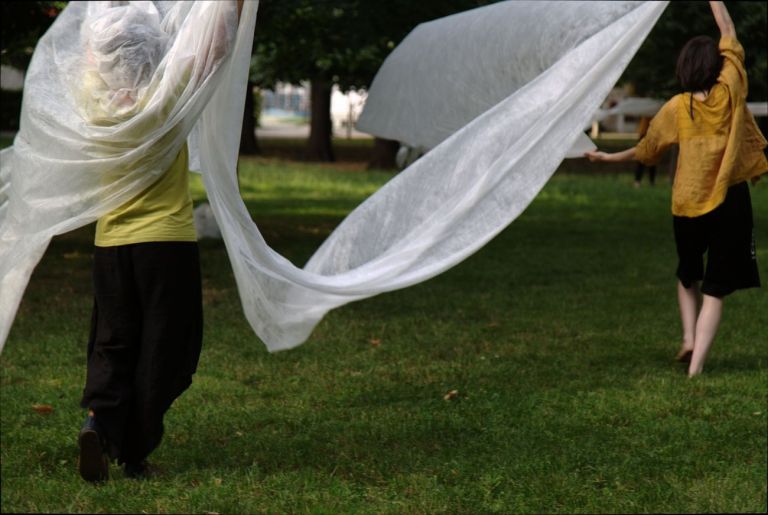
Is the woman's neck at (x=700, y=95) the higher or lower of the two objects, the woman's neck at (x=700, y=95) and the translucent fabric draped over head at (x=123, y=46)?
the lower

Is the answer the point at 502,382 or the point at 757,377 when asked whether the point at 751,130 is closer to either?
the point at 757,377

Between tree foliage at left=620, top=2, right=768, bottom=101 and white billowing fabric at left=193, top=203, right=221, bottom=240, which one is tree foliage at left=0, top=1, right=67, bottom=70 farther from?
tree foliage at left=620, top=2, right=768, bottom=101

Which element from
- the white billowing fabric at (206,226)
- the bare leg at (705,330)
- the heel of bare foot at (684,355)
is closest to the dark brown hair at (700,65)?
the bare leg at (705,330)

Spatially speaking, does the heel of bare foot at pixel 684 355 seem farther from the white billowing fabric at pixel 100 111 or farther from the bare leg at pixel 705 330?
the white billowing fabric at pixel 100 111

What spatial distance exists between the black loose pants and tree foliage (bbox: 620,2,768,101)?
50.0ft

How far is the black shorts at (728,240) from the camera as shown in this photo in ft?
22.8

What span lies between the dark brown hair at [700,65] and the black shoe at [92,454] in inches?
144

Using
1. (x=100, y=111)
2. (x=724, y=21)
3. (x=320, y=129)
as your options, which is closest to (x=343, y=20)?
(x=724, y=21)

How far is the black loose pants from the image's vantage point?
196 inches

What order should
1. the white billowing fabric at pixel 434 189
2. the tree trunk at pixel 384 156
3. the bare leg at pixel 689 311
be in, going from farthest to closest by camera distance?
the tree trunk at pixel 384 156 < the bare leg at pixel 689 311 < the white billowing fabric at pixel 434 189

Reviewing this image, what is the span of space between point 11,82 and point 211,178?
38.7 metres

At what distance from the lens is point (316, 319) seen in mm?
5508

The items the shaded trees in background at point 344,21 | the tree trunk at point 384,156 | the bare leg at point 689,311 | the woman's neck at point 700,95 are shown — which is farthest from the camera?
the tree trunk at point 384,156

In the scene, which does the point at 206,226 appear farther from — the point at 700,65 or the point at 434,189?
the point at 434,189
